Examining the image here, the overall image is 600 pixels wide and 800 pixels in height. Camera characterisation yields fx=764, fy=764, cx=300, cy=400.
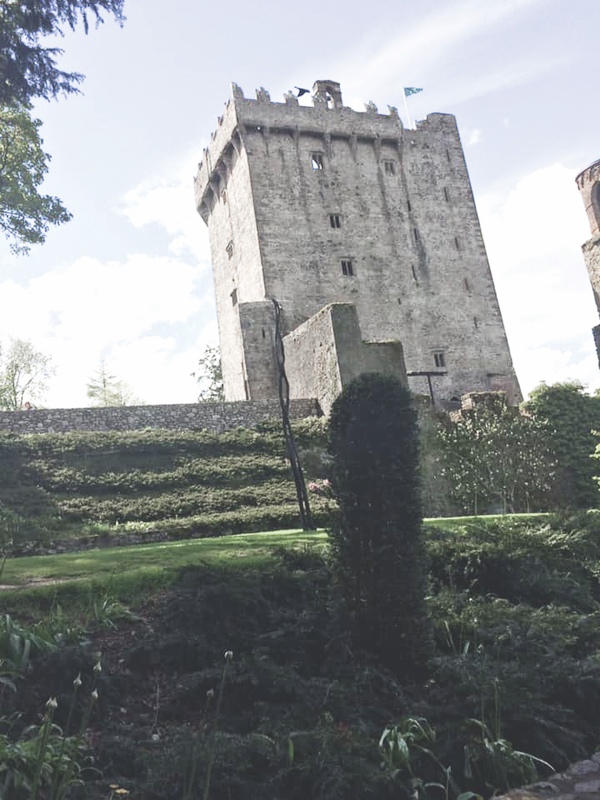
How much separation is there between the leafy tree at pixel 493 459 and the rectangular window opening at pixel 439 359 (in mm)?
11312

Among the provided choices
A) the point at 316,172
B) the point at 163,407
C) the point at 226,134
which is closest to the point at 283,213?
the point at 316,172

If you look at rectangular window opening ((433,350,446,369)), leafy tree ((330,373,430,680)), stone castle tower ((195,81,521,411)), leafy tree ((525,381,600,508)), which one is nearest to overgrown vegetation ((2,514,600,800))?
leafy tree ((330,373,430,680))

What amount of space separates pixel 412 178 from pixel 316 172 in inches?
204

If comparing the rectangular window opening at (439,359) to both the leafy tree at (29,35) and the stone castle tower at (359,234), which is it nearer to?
the stone castle tower at (359,234)

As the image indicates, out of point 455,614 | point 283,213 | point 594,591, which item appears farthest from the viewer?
point 283,213

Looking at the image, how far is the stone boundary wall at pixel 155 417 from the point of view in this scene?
72.3ft

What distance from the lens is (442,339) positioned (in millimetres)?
35375

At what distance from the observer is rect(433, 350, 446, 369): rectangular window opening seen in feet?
115

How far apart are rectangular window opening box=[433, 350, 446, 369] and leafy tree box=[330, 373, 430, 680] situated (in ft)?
91.1

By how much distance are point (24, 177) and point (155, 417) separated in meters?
9.34

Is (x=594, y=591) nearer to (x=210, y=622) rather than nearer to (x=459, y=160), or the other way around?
(x=210, y=622)

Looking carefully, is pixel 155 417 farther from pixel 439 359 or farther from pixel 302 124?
pixel 302 124

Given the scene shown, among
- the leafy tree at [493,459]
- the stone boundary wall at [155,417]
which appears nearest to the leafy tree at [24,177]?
the stone boundary wall at [155,417]

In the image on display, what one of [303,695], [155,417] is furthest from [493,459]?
[303,695]
